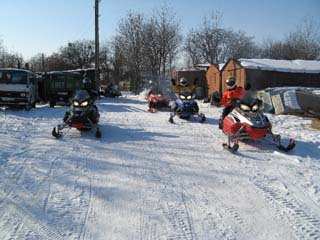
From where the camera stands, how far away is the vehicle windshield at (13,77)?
18.5m

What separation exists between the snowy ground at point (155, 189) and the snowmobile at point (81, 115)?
1.29 feet

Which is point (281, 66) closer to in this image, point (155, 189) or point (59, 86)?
point (59, 86)

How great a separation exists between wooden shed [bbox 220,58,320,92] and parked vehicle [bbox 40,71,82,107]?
1021 cm

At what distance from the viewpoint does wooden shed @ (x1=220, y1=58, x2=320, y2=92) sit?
24.9 m

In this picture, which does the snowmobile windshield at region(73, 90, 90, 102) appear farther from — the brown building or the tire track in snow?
the brown building

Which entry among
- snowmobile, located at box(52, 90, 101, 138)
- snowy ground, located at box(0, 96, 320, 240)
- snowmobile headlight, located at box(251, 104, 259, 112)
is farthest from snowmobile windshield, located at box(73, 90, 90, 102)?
snowmobile headlight, located at box(251, 104, 259, 112)

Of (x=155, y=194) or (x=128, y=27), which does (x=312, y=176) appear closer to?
(x=155, y=194)

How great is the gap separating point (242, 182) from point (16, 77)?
49.2 ft

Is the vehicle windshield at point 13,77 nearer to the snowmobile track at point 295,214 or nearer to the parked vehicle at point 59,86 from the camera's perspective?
the parked vehicle at point 59,86

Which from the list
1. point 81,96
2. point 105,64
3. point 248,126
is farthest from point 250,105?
point 105,64

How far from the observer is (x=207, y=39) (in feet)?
191

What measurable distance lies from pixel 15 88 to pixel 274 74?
15535 mm

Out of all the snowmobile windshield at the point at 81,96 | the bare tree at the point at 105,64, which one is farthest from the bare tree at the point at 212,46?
the snowmobile windshield at the point at 81,96

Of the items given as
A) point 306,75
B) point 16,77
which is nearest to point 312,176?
point 16,77
